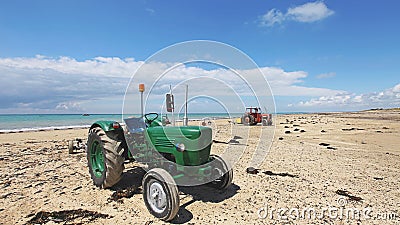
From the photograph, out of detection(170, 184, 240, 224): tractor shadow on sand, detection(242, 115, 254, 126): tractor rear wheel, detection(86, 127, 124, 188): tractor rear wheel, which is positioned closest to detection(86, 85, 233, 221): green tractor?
detection(86, 127, 124, 188): tractor rear wheel

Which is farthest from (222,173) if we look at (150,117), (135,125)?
(150,117)

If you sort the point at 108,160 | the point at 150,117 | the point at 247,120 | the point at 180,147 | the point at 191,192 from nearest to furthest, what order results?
the point at 180,147 → the point at 108,160 → the point at 191,192 → the point at 150,117 → the point at 247,120

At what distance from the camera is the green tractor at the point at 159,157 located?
4.08m

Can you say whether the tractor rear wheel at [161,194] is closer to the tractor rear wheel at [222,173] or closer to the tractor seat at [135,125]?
the tractor rear wheel at [222,173]

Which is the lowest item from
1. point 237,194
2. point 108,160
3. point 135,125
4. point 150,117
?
point 237,194

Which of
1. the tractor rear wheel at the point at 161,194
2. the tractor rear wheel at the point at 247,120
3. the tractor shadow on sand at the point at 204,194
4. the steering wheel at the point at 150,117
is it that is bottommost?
the tractor shadow on sand at the point at 204,194

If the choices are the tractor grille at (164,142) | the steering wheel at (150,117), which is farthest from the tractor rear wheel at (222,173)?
the steering wheel at (150,117)

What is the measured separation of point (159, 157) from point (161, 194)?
1134mm

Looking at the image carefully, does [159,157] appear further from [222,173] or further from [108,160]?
[222,173]

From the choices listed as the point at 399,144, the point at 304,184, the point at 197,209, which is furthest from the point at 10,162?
the point at 399,144

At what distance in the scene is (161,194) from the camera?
160 inches

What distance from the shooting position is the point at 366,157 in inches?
353

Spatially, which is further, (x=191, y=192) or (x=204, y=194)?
(x=191, y=192)

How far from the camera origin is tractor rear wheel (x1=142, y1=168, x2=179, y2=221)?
3.82m
